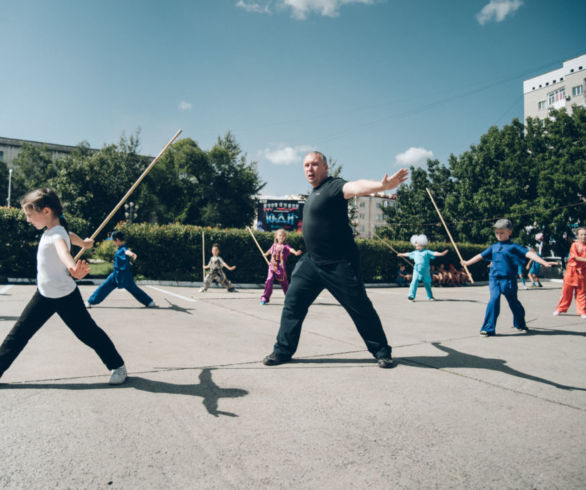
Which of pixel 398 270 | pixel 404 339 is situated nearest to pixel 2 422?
pixel 404 339

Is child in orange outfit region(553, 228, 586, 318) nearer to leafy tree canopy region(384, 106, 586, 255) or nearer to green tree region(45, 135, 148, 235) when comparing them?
leafy tree canopy region(384, 106, 586, 255)

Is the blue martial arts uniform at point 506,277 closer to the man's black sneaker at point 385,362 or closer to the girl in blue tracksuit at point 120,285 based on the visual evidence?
the man's black sneaker at point 385,362

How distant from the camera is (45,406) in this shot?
9.34 feet

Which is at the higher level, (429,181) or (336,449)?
(429,181)

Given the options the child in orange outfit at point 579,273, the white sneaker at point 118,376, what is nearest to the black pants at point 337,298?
the white sneaker at point 118,376

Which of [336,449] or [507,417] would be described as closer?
[336,449]

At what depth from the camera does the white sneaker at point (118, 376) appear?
11.0ft

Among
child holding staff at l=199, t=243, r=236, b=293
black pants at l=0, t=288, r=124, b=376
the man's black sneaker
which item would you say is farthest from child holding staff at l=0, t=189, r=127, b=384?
child holding staff at l=199, t=243, r=236, b=293

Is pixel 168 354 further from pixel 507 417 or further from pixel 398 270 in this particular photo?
pixel 398 270

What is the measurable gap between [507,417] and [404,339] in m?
2.80

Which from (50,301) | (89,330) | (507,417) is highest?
(50,301)

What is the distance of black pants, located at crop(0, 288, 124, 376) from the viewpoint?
10.7 ft

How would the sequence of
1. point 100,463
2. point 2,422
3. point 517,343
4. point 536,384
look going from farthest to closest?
point 517,343, point 536,384, point 2,422, point 100,463

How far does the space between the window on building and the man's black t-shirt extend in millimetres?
61776
